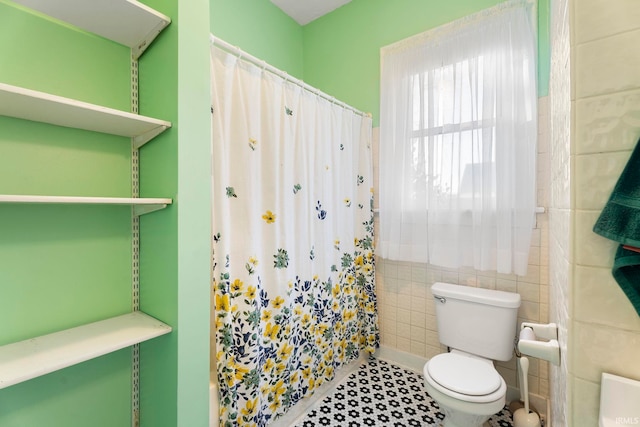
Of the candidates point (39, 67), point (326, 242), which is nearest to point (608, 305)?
point (326, 242)

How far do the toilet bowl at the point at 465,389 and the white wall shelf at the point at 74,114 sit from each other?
1.68 meters

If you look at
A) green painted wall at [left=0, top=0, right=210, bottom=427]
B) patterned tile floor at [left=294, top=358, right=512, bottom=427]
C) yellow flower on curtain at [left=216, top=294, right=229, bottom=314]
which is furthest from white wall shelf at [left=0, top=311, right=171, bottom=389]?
patterned tile floor at [left=294, top=358, right=512, bottom=427]

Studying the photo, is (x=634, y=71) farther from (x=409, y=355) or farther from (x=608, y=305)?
(x=409, y=355)

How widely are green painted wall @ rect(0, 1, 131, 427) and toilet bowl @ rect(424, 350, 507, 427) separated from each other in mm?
1419

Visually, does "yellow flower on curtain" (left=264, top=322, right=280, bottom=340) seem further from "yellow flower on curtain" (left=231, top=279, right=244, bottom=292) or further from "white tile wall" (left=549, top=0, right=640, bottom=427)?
"white tile wall" (left=549, top=0, right=640, bottom=427)

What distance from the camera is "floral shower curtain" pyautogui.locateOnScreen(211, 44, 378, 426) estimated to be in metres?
1.25

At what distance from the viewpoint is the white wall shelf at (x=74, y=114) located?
78 centimetres

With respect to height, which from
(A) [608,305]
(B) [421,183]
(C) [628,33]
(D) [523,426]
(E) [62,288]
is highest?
(C) [628,33]

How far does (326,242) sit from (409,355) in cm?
112

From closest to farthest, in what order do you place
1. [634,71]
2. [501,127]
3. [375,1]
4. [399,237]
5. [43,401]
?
[634,71], [43,401], [501,127], [399,237], [375,1]

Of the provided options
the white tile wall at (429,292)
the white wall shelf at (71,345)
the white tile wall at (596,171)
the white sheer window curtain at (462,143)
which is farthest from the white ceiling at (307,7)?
the white wall shelf at (71,345)

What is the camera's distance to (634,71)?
1.58ft

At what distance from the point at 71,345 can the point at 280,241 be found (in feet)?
2.95

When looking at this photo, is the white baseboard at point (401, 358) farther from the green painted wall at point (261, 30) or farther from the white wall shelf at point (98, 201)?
the green painted wall at point (261, 30)
